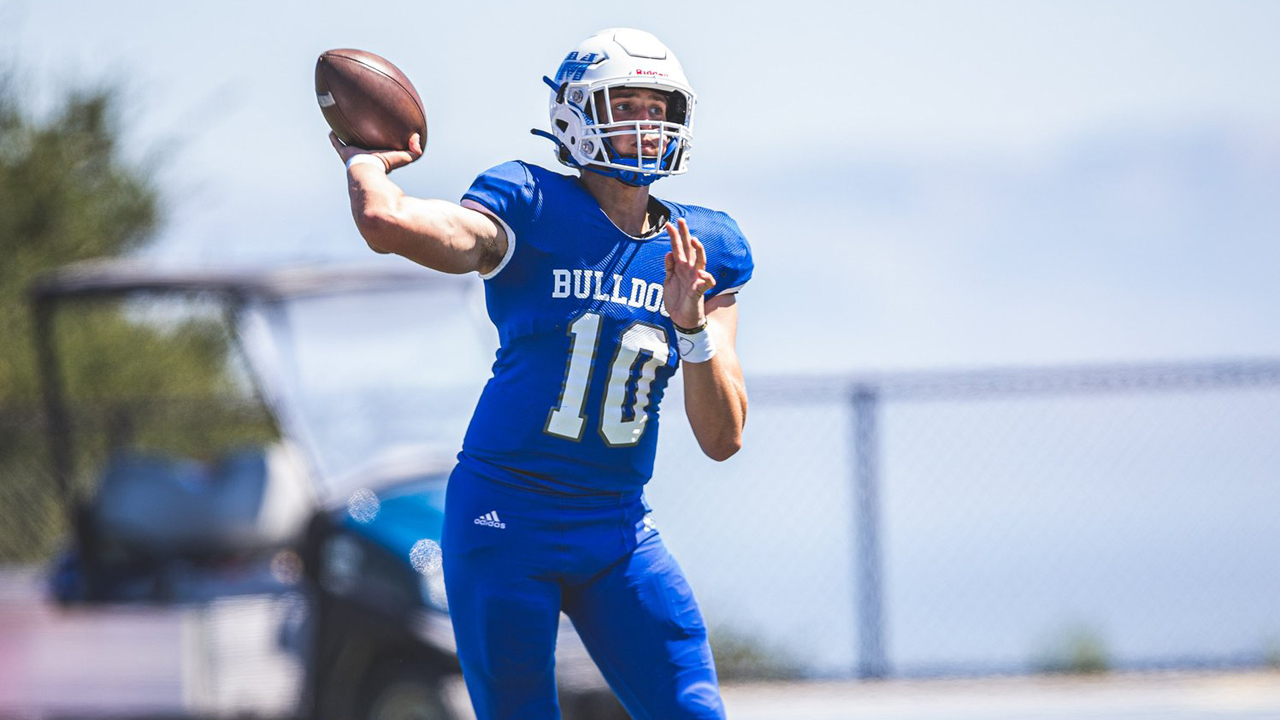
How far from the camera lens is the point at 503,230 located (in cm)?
352

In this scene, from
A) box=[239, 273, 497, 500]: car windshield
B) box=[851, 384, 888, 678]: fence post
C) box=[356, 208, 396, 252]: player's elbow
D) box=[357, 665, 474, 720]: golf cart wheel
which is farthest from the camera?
box=[851, 384, 888, 678]: fence post

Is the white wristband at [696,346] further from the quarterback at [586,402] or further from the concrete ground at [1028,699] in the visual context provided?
the concrete ground at [1028,699]

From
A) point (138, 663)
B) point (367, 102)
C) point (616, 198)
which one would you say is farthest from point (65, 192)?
point (616, 198)

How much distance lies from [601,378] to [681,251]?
344 millimetres

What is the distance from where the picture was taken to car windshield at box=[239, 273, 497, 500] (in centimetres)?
730

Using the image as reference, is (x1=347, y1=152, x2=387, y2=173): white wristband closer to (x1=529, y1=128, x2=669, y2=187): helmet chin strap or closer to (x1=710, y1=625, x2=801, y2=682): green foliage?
(x1=529, y1=128, x2=669, y2=187): helmet chin strap

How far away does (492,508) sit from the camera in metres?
3.62

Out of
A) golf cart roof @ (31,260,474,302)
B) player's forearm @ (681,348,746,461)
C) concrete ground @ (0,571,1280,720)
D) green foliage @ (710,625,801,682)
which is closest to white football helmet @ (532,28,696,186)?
player's forearm @ (681,348,746,461)

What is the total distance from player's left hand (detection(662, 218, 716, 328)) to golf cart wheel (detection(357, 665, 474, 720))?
3.48 meters

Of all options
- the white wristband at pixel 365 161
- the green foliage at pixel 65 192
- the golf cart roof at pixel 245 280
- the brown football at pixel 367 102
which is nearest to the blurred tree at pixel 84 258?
the green foliage at pixel 65 192

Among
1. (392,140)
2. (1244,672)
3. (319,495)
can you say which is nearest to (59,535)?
(319,495)

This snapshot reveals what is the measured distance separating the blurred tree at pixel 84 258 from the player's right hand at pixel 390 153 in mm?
8438

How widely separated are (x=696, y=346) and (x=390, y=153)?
815mm

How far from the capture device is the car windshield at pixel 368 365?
7.30 meters
